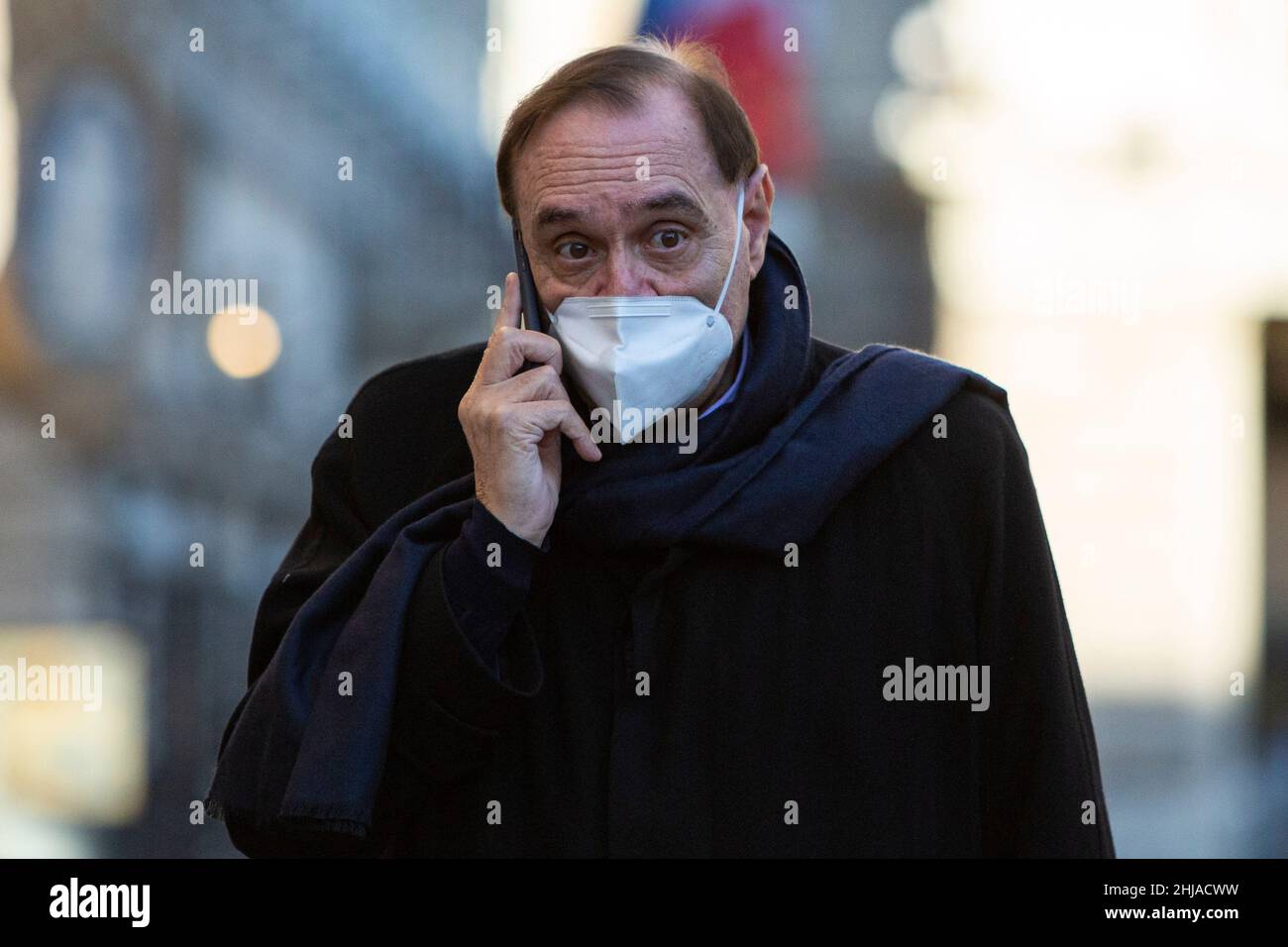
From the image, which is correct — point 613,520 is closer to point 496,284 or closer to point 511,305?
point 511,305

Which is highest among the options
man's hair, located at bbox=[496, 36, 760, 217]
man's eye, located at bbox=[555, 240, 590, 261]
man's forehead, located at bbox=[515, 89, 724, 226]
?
man's hair, located at bbox=[496, 36, 760, 217]

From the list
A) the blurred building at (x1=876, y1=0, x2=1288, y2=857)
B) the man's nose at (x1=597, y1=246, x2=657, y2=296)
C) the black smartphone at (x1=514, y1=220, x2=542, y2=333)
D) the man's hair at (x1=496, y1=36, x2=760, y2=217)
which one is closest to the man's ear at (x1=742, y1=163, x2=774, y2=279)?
the man's hair at (x1=496, y1=36, x2=760, y2=217)

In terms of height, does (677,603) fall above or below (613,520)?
below

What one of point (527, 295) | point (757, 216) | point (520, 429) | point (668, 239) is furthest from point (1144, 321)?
point (520, 429)

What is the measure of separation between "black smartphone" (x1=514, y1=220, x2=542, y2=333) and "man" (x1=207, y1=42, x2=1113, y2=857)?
0.03 m

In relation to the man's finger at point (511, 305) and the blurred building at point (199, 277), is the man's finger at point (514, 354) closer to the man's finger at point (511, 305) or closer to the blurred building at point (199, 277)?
the man's finger at point (511, 305)

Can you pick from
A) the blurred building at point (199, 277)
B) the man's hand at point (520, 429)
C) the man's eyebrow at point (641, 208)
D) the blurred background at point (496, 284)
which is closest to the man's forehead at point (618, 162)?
the man's eyebrow at point (641, 208)

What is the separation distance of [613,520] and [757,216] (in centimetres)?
65

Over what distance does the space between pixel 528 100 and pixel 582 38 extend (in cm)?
214

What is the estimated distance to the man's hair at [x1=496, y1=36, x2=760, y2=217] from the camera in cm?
246

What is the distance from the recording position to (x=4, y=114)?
4.73m

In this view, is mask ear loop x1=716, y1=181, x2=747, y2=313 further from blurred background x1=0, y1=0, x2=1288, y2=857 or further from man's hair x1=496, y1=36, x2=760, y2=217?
blurred background x1=0, y1=0, x2=1288, y2=857

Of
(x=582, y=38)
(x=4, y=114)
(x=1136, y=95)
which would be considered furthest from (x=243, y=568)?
(x=1136, y=95)

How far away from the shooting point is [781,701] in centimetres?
235
